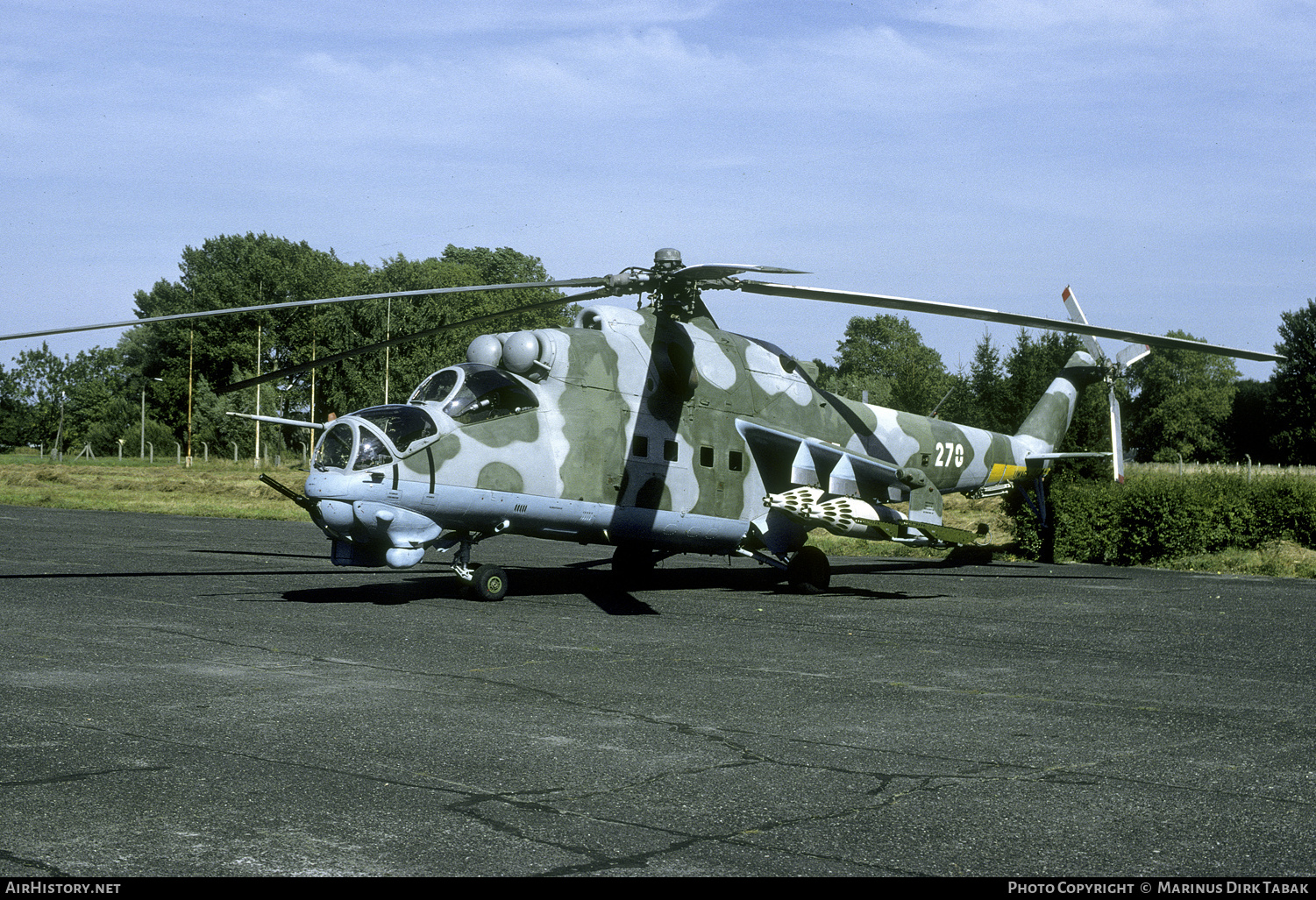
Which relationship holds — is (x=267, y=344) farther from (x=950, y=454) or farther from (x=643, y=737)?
(x=643, y=737)

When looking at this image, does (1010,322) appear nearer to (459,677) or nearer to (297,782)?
(459,677)

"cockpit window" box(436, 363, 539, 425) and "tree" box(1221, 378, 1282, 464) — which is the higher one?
"tree" box(1221, 378, 1282, 464)

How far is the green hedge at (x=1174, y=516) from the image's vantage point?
2228cm

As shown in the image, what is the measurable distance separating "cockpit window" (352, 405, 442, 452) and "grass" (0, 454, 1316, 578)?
40.9 feet

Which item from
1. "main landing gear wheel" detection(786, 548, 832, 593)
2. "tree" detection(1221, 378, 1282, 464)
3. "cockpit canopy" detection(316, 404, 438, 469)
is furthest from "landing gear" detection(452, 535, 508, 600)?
"tree" detection(1221, 378, 1282, 464)

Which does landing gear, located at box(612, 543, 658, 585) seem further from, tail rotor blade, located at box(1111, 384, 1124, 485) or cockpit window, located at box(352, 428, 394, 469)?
tail rotor blade, located at box(1111, 384, 1124, 485)

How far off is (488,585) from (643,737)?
7.73 metres

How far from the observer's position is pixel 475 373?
1425 centimetres

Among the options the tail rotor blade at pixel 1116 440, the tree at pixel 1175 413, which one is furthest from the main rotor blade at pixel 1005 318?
the tree at pixel 1175 413

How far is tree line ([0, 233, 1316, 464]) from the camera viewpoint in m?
62.9

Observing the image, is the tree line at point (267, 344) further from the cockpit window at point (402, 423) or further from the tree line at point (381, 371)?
the cockpit window at point (402, 423)

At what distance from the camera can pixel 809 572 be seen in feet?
53.8

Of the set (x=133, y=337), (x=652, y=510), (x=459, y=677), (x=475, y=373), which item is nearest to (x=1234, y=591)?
(x=652, y=510)
